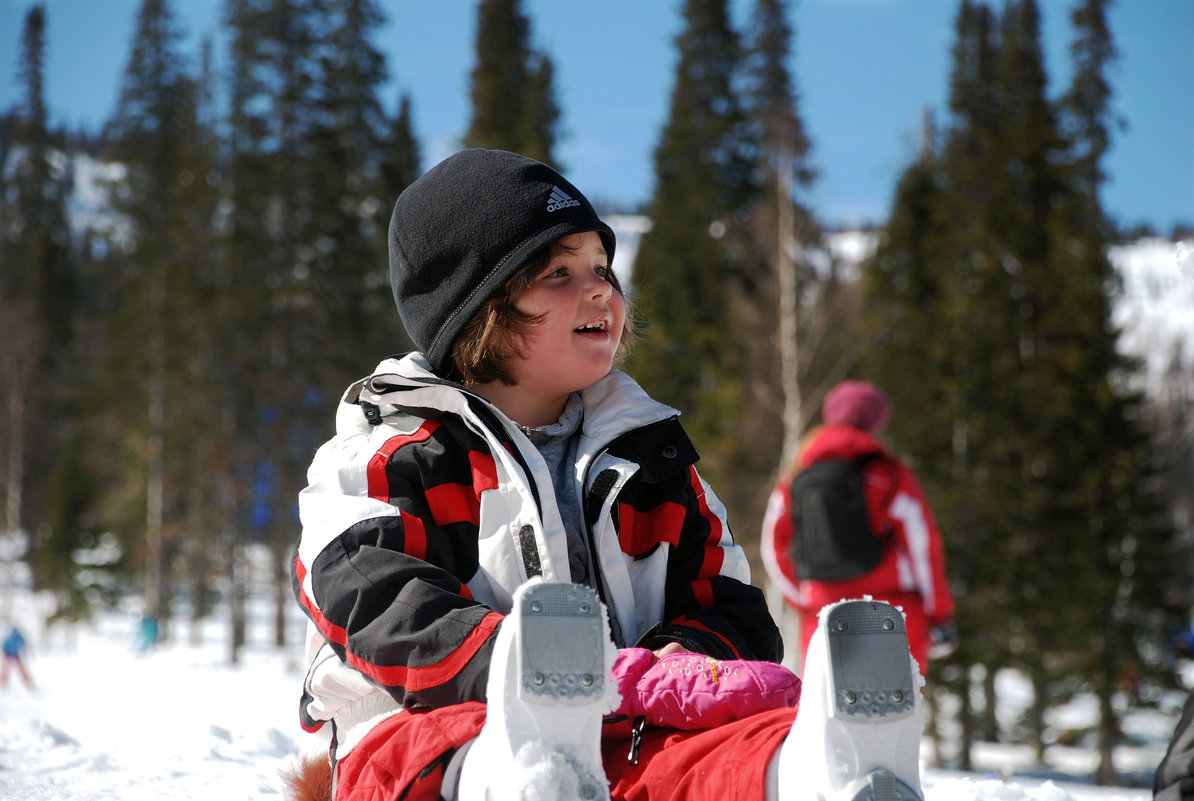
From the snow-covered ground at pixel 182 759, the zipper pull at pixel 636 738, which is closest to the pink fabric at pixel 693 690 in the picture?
the zipper pull at pixel 636 738

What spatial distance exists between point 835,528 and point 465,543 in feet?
11.0

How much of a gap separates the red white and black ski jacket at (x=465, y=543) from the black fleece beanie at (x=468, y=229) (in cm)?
14

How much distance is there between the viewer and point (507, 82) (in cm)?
2520

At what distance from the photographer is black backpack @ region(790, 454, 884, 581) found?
16.2 ft

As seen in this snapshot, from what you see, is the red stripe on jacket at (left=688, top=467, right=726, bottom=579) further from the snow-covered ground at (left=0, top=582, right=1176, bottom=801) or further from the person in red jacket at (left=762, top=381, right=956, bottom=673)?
the person in red jacket at (left=762, top=381, right=956, bottom=673)

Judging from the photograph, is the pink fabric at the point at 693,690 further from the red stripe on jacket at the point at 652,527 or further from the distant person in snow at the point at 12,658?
the distant person in snow at the point at 12,658

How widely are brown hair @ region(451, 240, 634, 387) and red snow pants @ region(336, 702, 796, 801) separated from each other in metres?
0.82

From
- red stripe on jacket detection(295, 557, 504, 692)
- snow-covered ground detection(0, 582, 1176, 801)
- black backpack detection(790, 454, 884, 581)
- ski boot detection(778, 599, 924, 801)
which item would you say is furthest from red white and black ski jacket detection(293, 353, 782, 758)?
black backpack detection(790, 454, 884, 581)

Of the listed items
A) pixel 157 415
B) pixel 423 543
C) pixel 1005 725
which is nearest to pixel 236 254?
pixel 157 415

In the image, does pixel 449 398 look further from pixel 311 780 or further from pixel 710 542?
pixel 311 780

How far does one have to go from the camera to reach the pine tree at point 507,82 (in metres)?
24.0

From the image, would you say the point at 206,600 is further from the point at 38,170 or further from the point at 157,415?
the point at 38,170

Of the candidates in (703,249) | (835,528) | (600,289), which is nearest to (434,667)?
(600,289)

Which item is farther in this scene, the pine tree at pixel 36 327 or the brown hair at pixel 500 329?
the pine tree at pixel 36 327
